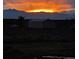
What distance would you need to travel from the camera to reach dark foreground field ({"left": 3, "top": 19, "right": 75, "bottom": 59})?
11.0 feet

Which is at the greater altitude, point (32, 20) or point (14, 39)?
point (32, 20)

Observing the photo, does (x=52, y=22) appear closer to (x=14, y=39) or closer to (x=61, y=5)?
(x=61, y=5)

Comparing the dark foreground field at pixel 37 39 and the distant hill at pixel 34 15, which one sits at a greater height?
the distant hill at pixel 34 15

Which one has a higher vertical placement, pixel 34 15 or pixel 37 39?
pixel 34 15

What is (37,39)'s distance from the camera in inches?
133

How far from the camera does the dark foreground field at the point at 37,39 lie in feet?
11.0

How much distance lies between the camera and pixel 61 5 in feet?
11.0

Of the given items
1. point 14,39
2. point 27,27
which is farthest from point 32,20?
point 14,39

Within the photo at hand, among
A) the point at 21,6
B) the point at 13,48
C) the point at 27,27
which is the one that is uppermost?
the point at 21,6

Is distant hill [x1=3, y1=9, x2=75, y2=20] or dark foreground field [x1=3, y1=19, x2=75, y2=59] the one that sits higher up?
distant hill [x1=3, y1=9, x2=75, y2=20]

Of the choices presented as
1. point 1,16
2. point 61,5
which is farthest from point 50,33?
point 1,16
